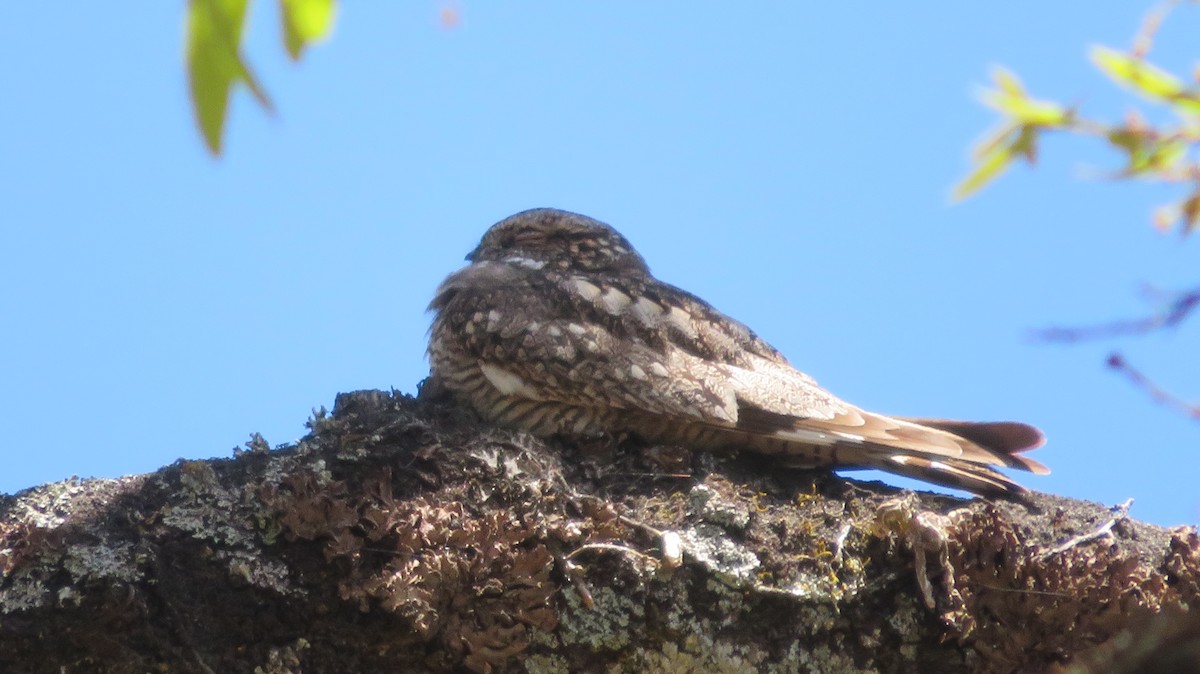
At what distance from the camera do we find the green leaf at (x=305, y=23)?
2.85 ft

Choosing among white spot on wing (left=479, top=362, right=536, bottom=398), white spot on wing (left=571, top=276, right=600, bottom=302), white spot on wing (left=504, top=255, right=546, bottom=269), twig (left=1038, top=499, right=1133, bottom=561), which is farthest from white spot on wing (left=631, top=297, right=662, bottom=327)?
twig (left=1038, top=499, right=1133, bottom=561)

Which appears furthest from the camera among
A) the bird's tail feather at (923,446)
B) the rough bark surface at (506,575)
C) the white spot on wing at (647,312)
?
the white spot on wing at (647,312)

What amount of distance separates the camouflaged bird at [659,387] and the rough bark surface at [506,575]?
0.40 m

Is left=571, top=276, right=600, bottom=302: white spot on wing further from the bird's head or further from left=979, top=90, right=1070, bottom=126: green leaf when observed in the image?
left=979, top=90, right=1070, bottom=126: green leaf

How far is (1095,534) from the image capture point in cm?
258

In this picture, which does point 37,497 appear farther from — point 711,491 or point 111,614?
point 711,491

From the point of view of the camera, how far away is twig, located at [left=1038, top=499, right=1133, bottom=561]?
97.3 inches

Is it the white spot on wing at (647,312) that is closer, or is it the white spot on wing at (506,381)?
the white spot on wing at (506,381)

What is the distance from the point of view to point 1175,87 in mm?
1196

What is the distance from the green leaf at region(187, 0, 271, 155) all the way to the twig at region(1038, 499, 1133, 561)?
6.72 feet

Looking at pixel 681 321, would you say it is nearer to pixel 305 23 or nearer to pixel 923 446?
pixel 923 446

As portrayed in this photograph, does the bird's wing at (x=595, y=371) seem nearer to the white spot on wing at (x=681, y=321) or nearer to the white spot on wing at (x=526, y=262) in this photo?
the white spot on wing at (x=681, y=321)

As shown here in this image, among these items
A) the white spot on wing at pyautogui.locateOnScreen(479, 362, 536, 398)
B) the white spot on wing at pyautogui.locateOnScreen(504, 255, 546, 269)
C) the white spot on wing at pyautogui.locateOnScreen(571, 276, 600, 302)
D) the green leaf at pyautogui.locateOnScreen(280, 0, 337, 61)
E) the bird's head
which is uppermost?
the bird's head

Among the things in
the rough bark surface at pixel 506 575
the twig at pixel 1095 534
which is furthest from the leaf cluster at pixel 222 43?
the twig at pixel 1095 534
